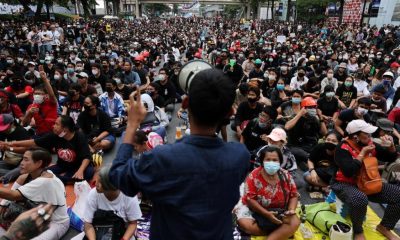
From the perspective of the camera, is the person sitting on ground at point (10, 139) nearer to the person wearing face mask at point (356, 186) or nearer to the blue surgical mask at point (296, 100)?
the person wearing face mask at point (356, 186)

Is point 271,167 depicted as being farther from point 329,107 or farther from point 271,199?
point 329,107

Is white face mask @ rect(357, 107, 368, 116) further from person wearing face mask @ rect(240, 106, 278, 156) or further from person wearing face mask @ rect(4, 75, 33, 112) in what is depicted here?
person wearing face mask @ rect(4, 75, 33, 112)

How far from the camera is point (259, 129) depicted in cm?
538

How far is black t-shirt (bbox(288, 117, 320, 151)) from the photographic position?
588cm

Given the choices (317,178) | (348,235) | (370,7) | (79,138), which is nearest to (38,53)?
(79,138)

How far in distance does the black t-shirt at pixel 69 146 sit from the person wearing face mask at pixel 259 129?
260cm

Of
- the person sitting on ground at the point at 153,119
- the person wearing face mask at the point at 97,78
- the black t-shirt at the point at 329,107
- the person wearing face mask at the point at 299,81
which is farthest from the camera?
the person wearing face mask at the point at 97,78

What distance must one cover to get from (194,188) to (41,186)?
2491mm

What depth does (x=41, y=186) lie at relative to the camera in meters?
3.25

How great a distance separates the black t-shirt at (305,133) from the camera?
588cm

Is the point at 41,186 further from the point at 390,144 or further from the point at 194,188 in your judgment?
the point at 390,144

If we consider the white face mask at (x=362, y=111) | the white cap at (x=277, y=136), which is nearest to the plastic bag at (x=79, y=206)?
the white cap at (x=277, y=136)

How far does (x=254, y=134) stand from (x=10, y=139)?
3.96 metres

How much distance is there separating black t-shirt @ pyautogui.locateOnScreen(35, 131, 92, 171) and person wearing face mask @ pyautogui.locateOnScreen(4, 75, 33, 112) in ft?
10.1
